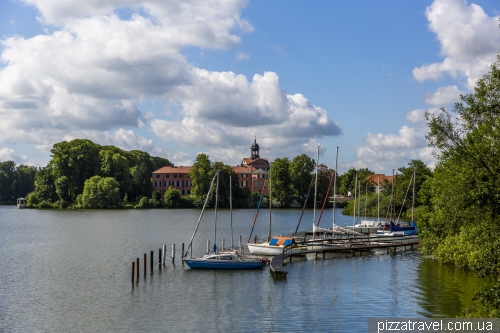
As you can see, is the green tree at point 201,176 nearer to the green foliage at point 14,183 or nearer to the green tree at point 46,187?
the green tree at point 46,187

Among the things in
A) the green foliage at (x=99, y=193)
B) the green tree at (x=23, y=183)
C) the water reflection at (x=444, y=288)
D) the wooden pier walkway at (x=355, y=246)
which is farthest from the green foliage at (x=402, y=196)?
the green tree at (x=23, y=183)

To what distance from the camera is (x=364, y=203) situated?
104 m

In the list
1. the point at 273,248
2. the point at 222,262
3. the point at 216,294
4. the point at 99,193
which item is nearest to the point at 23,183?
the point at 99,193

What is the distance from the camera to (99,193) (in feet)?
410

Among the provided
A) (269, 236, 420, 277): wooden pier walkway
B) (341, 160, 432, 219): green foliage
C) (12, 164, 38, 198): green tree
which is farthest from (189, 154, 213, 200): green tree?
(269, 236, 420, 277): wooden pier walkway

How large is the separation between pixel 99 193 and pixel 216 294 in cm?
9802

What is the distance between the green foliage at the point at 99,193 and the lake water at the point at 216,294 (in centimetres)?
7449

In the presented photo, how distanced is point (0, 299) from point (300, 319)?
16588mm

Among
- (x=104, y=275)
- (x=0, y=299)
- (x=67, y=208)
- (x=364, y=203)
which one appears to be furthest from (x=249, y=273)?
(x=67, y=208)

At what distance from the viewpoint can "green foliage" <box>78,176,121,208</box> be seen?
125 metres

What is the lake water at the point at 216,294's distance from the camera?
2588 centimetres

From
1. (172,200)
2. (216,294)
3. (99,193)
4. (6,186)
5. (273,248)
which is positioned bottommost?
(216,294)

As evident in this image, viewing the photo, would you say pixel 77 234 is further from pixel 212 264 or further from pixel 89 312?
pixel 89 312

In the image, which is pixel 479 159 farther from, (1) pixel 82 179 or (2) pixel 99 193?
(1) pixel 82 179
